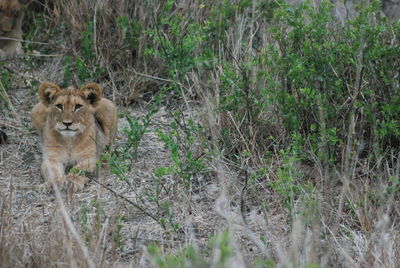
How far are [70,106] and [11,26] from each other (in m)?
2.24

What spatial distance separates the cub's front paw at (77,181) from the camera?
5.38 metres

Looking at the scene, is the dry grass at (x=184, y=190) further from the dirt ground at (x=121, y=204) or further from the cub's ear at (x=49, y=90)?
the cub's ear at (x=49, y=90)

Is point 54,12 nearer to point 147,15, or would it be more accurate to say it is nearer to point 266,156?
point 147,15

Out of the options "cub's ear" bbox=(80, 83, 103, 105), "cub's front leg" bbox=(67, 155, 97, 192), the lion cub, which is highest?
"cub's ear" bbox=(80, 83, 103, 105)

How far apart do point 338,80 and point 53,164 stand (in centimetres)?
201

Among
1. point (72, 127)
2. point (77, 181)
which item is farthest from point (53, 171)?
point (72, 127)

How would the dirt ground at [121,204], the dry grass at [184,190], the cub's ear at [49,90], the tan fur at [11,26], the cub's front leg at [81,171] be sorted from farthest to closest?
the tan fur at [11,26] → the cub's ear at [49,90] → the cub's front leg at [81,171] → the dirt ground at [121,204] → the dry grass at [184,190]

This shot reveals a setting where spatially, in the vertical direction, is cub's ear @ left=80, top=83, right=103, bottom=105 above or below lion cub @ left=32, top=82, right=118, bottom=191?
above

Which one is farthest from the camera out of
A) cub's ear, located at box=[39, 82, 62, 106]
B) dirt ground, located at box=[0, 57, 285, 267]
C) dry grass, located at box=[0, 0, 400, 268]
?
cub's ear, located at box=[39, 82, 62, 106]

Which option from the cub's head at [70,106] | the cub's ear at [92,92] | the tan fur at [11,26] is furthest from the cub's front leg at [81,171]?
the tan fur at [11,26]

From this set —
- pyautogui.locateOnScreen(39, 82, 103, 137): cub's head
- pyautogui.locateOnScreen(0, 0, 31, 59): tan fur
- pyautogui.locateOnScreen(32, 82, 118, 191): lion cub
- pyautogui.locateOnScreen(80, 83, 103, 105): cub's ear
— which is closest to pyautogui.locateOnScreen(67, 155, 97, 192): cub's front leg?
pyautogui.locateOnScreen(32, 82, 118, 191): lion cub

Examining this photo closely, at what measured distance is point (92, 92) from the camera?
5883 mm

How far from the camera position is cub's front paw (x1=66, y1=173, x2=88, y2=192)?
538 cm

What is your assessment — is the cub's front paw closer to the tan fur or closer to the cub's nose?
the cub's nose
